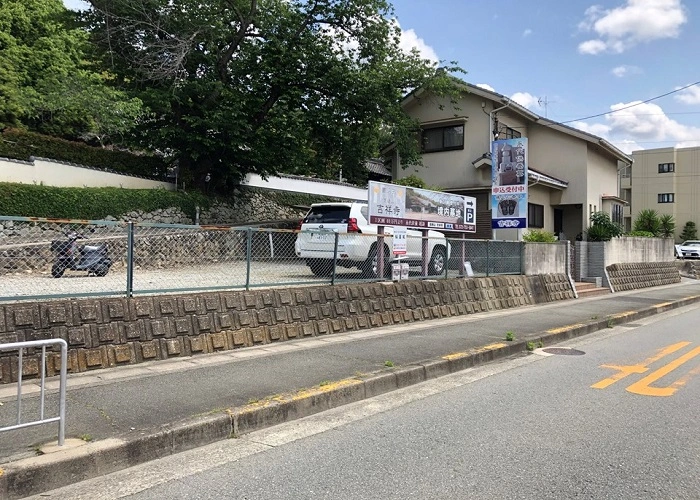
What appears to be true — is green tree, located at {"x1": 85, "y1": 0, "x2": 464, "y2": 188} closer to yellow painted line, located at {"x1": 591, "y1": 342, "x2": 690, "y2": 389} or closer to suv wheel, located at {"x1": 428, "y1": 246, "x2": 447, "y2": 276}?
suv wheel, located at {"x1": 428, "y1": 246, "x2": 447, "y2": 276}

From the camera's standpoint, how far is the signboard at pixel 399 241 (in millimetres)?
10805

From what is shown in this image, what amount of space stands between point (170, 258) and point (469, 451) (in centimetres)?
493

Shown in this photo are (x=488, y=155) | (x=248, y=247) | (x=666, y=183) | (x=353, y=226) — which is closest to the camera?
(x=248, y=247)

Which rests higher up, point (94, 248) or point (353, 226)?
point (353, 226)

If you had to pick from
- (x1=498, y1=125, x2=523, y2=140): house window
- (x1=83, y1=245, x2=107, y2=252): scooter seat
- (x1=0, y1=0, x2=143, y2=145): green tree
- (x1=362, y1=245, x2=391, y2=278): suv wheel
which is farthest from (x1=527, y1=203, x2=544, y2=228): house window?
(x1=83, y1=245, x2=107, y2=252): scooter seat

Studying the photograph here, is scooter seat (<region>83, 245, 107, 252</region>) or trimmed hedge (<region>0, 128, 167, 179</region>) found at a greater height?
trimmed hedge (<region>0, 128, 167, 179</region>)

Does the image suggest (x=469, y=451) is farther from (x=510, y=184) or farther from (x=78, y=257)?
(x=510, y=184)

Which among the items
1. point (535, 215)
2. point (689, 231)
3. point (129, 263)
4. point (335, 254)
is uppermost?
point (689, 231)

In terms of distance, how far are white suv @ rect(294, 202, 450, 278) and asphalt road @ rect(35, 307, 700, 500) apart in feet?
11.2

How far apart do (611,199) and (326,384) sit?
2310cm

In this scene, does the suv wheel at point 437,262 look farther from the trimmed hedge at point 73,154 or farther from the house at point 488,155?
the trimmed hedge at point 73,154

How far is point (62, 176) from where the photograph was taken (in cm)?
1714

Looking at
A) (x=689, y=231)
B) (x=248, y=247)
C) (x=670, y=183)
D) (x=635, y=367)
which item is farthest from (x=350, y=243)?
(x=670, y=183)

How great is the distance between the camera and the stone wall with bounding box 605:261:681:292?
66.4 feet
